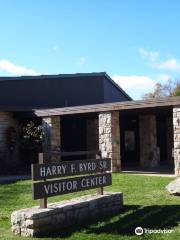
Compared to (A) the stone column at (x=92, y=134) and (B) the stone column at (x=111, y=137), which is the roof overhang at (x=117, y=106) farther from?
(A) the stone column at (x=92, y=134)

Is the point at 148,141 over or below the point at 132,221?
over

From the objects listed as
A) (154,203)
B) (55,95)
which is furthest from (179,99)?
(55,95)

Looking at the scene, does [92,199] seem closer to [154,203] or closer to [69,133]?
[154,203]

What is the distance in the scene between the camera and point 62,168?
8.70 metres

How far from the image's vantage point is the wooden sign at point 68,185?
8133 millimetres

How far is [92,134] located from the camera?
22.8 m

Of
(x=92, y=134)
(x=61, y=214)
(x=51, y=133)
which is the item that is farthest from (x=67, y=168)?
(x=92, y=134)

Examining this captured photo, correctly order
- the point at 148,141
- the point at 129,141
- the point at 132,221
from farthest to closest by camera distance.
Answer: the point at 129,141, the point at 148,141, the point at 132,221

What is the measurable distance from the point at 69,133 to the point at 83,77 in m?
3.87

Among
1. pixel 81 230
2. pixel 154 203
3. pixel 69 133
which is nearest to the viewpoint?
pixel 81 230

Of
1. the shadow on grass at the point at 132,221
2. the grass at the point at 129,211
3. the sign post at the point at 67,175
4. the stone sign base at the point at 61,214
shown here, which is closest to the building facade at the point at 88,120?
the grass at the point at 129,211

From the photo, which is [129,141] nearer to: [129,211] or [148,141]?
[148,141]

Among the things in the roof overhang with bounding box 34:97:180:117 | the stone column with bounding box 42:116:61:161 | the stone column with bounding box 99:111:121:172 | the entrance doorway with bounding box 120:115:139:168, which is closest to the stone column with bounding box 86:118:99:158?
the entrance doorway with bounding box 120:115:139:168

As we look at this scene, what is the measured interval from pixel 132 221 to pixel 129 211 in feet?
3.49
